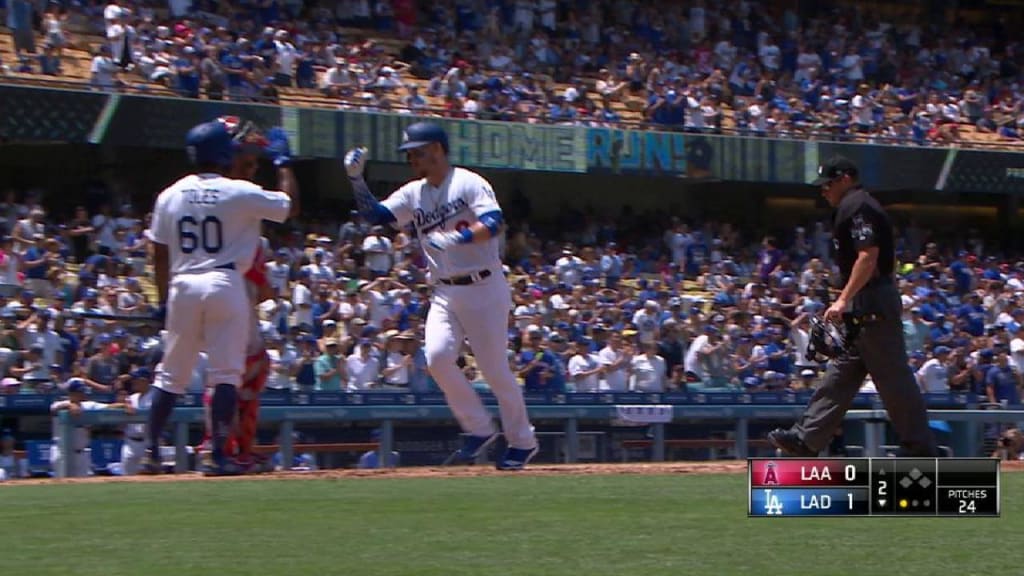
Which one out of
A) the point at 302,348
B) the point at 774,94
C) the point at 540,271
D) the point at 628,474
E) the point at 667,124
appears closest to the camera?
the point at 628,474

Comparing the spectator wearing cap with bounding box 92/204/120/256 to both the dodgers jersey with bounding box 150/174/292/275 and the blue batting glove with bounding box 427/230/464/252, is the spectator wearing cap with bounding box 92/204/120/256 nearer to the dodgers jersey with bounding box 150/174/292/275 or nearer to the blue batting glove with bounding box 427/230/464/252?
the blue batting glove with bounding box 427/230/464/252

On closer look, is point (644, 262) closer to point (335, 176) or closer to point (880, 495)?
point (335, 176)

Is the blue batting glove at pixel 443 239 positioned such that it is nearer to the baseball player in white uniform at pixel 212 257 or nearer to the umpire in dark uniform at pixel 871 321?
the baseball player in white uniform at pixel 212 257

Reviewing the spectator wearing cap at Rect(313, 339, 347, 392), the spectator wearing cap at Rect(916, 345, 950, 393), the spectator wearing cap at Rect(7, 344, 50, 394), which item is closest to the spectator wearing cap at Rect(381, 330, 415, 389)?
the spectator wearing cap at Rect(313, 339, 347, 392)

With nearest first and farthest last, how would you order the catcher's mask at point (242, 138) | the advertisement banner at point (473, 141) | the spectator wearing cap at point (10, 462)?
the catcher's mask at point (242, 138), the spectator wearing cap at point (10, 462), the advertisement banner at point (473, 141)

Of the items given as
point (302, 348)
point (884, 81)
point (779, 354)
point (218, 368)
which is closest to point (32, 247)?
point (302, 348)

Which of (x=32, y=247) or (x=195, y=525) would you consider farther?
(x=32, y=247)

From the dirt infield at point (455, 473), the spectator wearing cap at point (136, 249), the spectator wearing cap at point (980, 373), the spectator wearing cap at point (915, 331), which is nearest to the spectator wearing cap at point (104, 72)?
the spectator wearing cap at point (136, 249)
